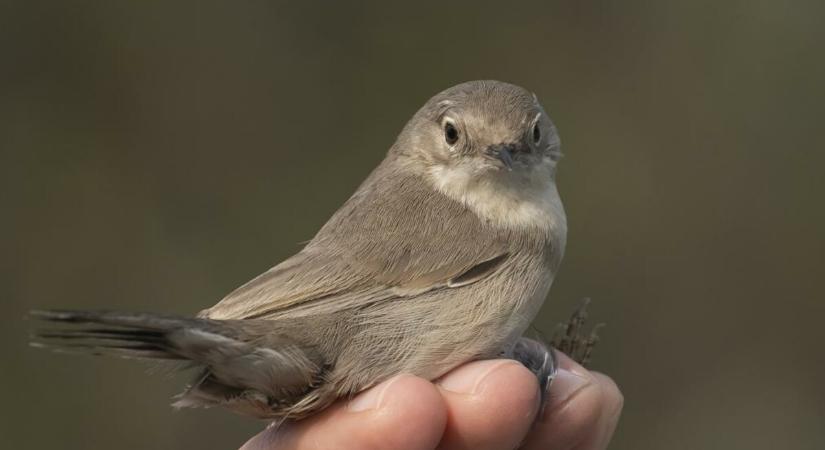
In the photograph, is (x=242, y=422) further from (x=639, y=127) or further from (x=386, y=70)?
(x=639, y=127)

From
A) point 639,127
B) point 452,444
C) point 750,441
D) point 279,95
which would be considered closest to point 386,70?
point 279,95

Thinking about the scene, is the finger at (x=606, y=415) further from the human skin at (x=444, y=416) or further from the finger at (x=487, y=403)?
the finger at (x=487, y=403)

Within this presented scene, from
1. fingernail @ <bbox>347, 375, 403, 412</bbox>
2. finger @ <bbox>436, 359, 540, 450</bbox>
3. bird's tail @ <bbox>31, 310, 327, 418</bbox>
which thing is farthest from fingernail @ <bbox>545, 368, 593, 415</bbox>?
bird's tail @ <bbox>31, 310, 327, 418</bbox>

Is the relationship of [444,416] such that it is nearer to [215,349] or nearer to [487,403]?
[487,403]

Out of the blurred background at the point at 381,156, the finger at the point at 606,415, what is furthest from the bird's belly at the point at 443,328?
the blurred background at the point at 381,156

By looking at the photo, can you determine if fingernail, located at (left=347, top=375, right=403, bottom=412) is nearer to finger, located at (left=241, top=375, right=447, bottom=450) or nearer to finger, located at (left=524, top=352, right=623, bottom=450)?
finger, located at (left=241, top=375, right=447, bottom=450)

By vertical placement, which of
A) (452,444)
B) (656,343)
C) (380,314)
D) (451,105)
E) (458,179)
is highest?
(451,105)

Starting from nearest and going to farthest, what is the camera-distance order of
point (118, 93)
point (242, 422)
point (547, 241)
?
point (547, 241) → point (242, 422) → point (118, 93)
